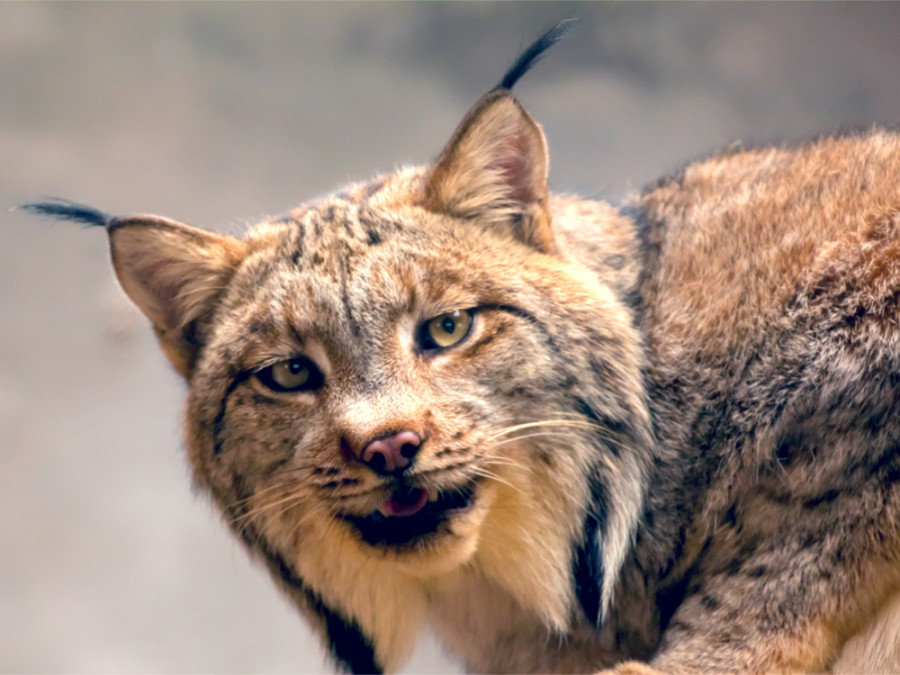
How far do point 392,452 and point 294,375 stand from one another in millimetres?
292

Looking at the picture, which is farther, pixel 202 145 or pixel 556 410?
pixel 202 145

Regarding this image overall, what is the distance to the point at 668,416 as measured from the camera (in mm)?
1537

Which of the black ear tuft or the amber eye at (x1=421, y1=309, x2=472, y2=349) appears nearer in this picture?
the amber eye at (x1=421, y1=309, x2=472, y2=349)

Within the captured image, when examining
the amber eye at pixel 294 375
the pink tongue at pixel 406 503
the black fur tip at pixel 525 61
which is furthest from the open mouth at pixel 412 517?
the black fur tip at pixel 525 61

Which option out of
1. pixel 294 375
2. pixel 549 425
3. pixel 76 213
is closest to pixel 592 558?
pixel 549 425

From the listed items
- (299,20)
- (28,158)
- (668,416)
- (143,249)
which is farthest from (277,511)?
(299,20)

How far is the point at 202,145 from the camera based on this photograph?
2.21 meters

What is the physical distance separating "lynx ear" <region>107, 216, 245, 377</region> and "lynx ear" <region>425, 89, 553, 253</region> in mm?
408

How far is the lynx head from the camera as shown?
1.37m

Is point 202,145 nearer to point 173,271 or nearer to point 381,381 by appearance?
point 173,271

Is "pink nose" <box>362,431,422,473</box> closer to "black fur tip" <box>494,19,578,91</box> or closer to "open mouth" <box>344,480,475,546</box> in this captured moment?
"open mouth" <box>344,480,475,546</box>

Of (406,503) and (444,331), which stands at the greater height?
(444,331)

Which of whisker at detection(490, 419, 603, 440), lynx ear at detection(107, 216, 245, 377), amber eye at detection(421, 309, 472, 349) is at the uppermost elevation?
lynx ear at detection(107, 216, 245, 377)

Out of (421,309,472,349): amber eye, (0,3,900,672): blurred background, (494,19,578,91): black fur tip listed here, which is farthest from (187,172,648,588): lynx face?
(0,3,900,672): blurred background
